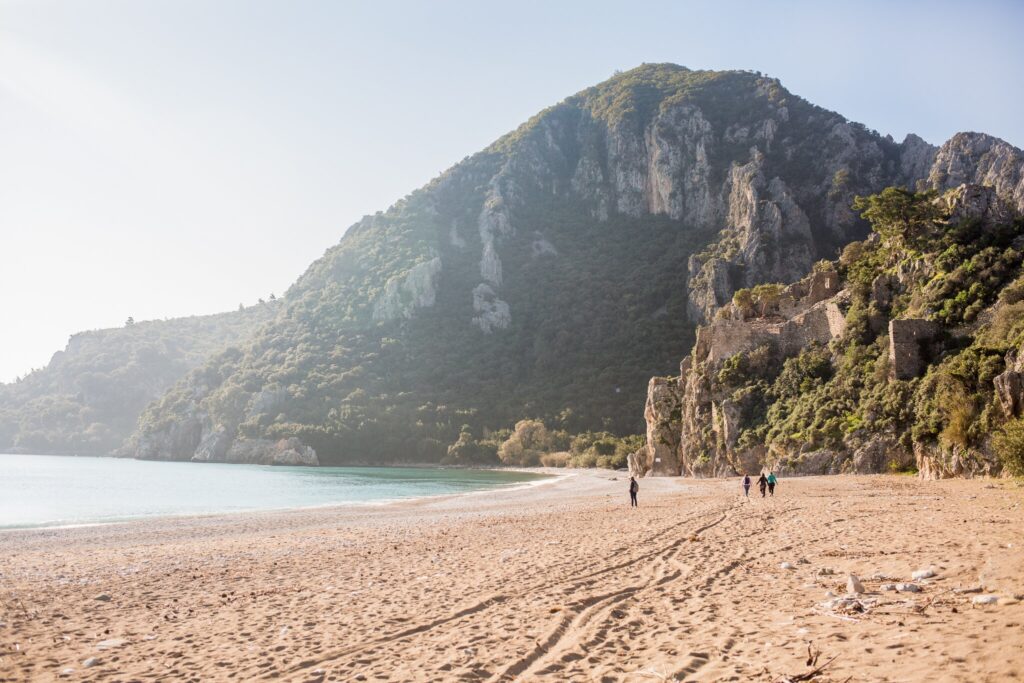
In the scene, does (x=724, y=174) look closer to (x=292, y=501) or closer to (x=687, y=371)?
(x=687, y=371)

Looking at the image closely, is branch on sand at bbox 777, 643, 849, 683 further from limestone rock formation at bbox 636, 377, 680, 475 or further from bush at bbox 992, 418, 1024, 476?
limestone rock formation at bbox 636, 377, 680, 475

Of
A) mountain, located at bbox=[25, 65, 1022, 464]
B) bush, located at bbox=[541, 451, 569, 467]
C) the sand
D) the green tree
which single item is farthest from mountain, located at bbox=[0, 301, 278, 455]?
the sand

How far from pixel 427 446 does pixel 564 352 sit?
119 ft

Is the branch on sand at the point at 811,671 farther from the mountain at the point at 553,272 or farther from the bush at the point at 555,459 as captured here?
the mountain at the point at 553,272

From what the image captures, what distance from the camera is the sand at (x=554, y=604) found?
6.48m

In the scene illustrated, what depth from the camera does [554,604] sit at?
952cm

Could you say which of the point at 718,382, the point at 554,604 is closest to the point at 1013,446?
the point at 554,604

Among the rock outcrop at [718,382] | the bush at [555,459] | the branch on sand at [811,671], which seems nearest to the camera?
the branch on sand at [811,671]

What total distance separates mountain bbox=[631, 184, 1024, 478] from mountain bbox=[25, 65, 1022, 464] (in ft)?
158

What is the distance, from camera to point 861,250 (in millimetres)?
58219

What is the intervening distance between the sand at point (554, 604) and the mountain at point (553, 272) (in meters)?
Result: 95.6

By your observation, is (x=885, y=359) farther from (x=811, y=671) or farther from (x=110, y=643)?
(x=110, y=643)

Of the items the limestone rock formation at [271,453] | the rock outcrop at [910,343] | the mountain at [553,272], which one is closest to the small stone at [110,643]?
the rock outcrop at [910,343]

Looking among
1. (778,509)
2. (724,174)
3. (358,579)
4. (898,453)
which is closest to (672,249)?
(724,174)
